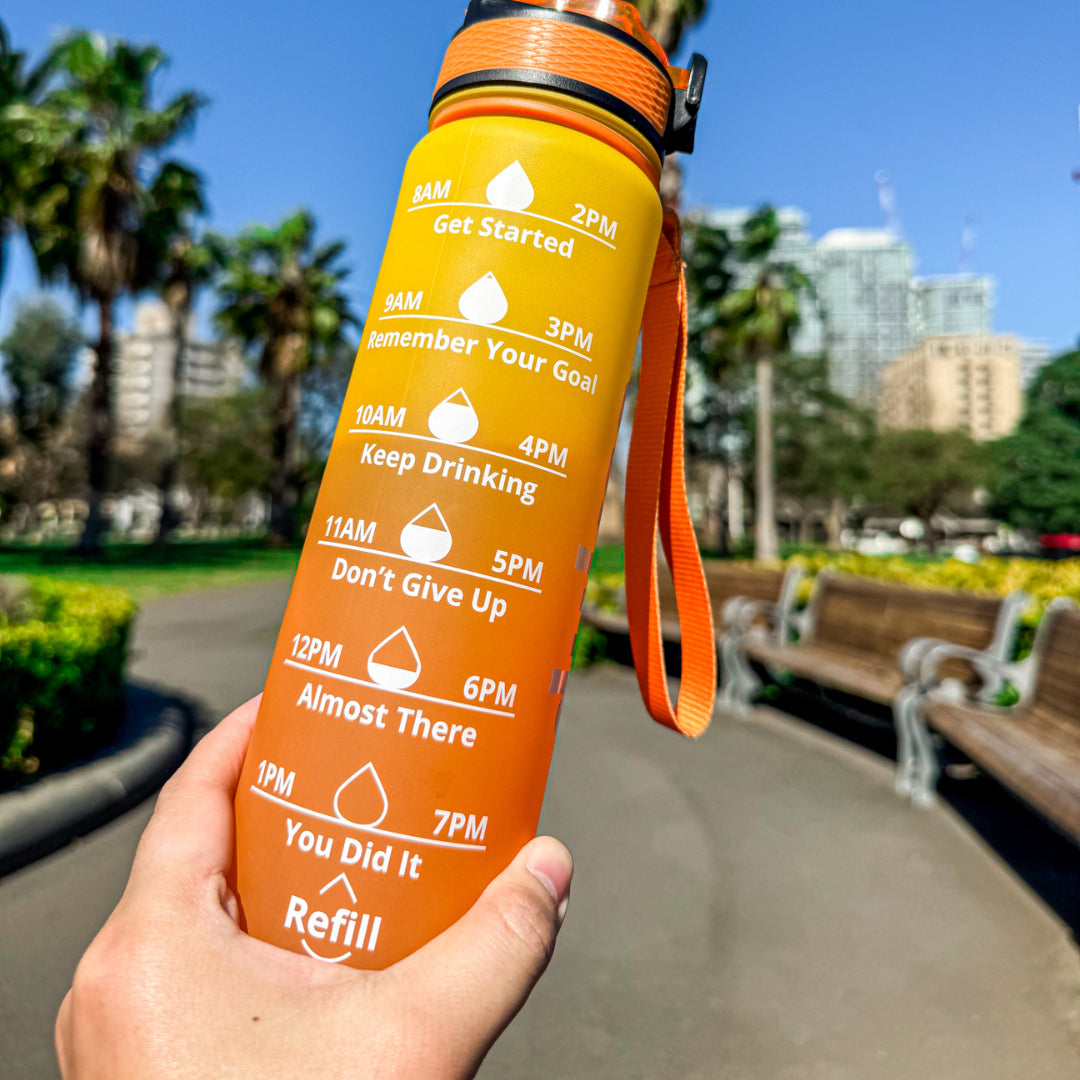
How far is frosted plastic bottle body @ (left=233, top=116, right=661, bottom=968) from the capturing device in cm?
83

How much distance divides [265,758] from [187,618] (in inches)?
492

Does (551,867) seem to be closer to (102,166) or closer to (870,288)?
(102,166)

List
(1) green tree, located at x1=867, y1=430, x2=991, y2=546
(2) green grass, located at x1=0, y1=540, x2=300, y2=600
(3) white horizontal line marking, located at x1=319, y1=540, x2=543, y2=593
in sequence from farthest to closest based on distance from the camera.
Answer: (1) green tree, located at x1=867, y1=430, x2=991, y2=546 → (2) green grass, located at x1=0, y1=540, x2=300, y2=600 → (3) white horizontal line marking, located at x1=319, y1=540, x2=543, y2=593

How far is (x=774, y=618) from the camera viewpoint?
8.23m

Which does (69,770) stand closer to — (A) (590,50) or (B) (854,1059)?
(B) (854,1059)

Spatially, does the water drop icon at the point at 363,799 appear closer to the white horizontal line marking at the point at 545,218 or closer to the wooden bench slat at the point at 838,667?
the white horizontal line marking at the point at 545,218

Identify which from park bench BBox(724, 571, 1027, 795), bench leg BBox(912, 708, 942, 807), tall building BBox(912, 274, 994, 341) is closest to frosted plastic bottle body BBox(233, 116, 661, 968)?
bench leg BBox(912, 708, 942, 807)

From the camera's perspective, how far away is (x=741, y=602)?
8.30m

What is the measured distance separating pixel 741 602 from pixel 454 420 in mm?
7715

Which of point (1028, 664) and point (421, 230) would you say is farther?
point (1028, 664)

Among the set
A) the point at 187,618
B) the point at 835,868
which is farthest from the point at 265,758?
the point at 187,618

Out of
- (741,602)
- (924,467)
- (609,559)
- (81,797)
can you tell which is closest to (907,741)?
(741,602)

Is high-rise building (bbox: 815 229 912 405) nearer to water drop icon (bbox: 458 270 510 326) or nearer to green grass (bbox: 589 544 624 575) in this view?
green grass (bbox: 589 544 624 575)

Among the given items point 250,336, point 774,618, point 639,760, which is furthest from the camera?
point 250,336
